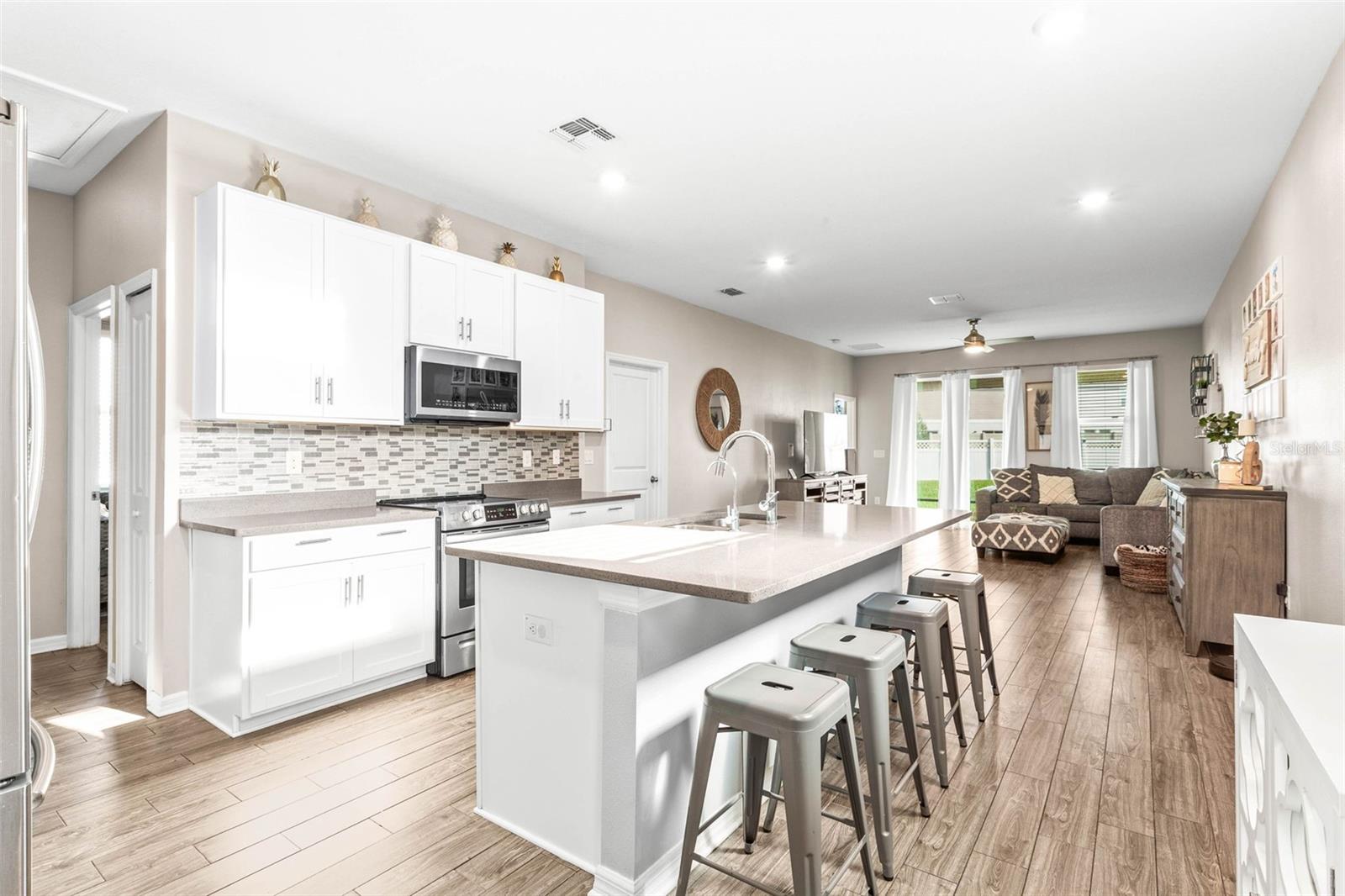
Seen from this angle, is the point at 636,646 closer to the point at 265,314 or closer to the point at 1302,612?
the point at 265,314

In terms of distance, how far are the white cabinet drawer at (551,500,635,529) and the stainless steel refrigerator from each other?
10.2 feet

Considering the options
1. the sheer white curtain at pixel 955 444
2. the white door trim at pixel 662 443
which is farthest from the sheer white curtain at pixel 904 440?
the white door trim at pixel 662 443

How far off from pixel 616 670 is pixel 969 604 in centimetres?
179

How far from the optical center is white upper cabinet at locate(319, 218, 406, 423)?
10.8 feet

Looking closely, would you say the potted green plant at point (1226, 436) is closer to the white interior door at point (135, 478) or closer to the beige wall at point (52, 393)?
the white interior door at point (135, 478)

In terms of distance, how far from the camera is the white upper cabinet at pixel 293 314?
2936 mm

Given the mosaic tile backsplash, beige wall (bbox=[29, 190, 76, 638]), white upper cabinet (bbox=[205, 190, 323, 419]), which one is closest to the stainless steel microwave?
the mosaic tile backsplash

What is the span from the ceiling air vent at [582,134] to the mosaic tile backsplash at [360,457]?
1840 mm

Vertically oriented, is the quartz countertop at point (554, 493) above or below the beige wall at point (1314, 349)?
below

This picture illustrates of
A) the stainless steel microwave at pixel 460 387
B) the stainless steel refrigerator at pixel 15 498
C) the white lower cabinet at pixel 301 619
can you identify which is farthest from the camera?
the stainless steel microwave at pixel 460 387

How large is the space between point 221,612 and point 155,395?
1.02 meters

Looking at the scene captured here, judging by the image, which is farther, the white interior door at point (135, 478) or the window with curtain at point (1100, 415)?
the window with curtain at point (1100, 415)

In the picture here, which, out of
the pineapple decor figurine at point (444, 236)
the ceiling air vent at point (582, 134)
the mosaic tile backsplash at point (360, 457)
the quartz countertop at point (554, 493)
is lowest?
the quartz countertop at point (554, 493)

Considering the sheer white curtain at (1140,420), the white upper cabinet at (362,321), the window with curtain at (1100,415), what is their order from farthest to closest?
the window with curtain at (1100,415) < the sheer white curtain at (1140,420) < the white upper cabinet at (362,321)
